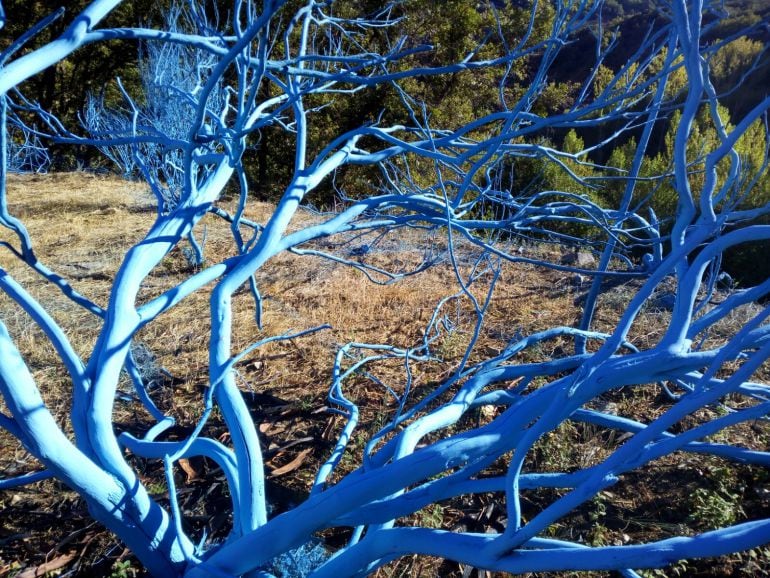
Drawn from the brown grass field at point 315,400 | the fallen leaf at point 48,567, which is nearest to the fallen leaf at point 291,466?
the brown grass field at point 315,400

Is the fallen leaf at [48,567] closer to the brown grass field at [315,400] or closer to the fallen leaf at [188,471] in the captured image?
the brown grass field at [315,400]

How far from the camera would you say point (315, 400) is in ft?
9.93

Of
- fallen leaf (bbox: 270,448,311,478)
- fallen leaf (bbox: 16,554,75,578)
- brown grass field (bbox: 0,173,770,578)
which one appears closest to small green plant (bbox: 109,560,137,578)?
brown grass field (bbox: 0,173,770,578)

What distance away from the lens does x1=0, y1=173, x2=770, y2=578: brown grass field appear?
2129mm

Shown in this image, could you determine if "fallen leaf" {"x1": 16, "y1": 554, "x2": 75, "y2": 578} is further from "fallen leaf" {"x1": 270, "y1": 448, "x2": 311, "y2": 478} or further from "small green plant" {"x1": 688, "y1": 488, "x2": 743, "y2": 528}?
"small green plant" {"x1": 688, "y1": 488, "x2": 743, "y2": 528}

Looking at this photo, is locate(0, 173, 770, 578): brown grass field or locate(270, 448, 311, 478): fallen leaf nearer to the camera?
locate(0, 173, 770, 578): brown grass field

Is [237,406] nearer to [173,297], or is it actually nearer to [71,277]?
[173,297]

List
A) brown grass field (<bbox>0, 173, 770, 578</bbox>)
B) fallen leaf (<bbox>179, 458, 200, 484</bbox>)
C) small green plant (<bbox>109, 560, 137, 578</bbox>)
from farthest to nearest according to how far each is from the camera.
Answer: fallen leaf (<bbox>179, 458, 200, 484</bbox>)
brown grass field (<bbox>0, 173, 770, 578</bbox>)
small green plant (<bbox>109, 560, 137, 578</bbox>)

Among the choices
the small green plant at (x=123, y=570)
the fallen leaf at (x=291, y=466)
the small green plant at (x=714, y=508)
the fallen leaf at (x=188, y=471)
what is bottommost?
the small green plant at (x=714, y=508)

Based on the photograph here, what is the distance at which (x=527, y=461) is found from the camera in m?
2.48

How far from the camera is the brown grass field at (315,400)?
213 centimetres

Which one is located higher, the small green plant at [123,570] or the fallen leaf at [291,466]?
the small green plant at [123,570]

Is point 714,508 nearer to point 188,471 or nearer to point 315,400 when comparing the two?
point 315,400

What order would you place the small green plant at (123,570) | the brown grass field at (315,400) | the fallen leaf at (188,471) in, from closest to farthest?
the small green plant at (123,570) < the brown grass field at (315,400) < the fallen leaf at (188,471)
